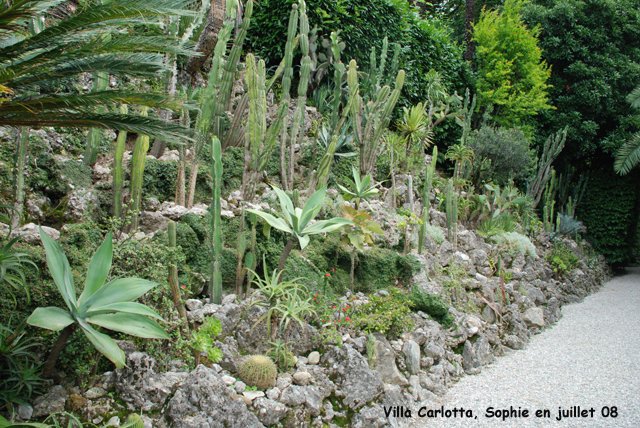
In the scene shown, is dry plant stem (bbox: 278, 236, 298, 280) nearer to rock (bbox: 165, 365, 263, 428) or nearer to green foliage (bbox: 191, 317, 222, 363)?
green foliage (bbox: 191, 317, 222, 363)

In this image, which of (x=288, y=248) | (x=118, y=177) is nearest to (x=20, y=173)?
(x=118, y=177)

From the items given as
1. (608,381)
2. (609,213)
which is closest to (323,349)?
(608,381)

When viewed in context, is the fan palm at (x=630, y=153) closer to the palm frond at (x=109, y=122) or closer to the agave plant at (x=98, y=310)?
the palm frond at (x=109, y=122)

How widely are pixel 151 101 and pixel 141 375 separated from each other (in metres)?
1.77

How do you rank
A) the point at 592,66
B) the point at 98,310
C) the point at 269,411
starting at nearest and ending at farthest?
1. the point at 98,310
2. the point at 269,411
3. the point at 592,66

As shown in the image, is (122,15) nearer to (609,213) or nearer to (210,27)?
(210,27)

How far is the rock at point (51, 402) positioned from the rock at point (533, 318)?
5.82 m

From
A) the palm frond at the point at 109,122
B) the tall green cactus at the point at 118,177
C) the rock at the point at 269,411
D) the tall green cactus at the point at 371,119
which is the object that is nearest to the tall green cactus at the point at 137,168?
the tall green cactus at the point at 118,177

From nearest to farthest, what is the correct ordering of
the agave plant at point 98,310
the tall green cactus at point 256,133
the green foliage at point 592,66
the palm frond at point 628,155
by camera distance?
the agave plant at point 98,310 < the tall green cactus at point 256,133 < the palm frond at point 628,155 < the green foliage at point 592,66

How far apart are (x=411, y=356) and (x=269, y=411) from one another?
5.61 feet

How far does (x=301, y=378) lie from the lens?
3.08 meters

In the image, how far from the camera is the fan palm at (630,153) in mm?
10333

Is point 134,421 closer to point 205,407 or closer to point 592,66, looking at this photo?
point 205,407

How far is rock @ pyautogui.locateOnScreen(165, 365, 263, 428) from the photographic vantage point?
2420mm
